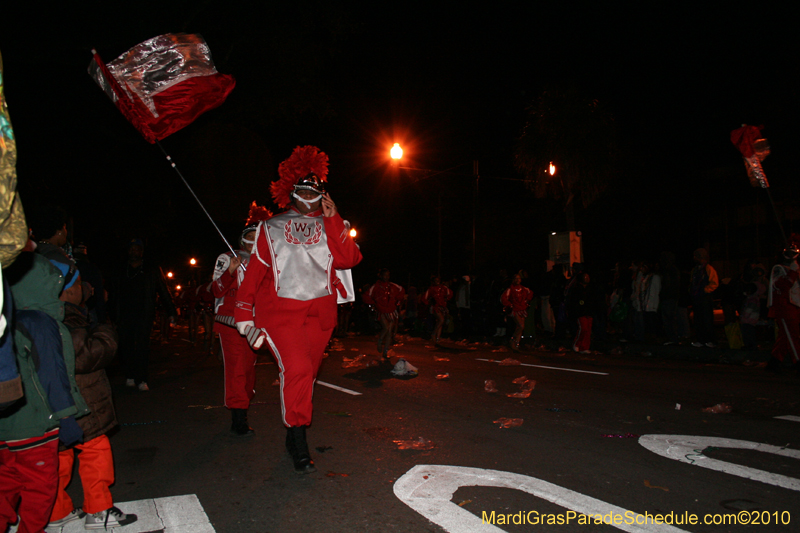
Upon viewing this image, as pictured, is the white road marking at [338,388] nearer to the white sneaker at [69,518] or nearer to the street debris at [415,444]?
the street debris at [415,444]

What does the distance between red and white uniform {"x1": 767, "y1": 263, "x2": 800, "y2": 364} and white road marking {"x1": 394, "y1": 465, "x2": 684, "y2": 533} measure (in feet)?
24.1

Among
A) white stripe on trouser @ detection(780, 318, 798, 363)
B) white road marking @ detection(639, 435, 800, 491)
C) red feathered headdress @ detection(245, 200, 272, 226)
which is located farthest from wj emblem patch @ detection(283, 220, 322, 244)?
white stripe on trouser @ detection(780, 318, 798, 363)

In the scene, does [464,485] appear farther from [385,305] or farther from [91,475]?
[385,305]

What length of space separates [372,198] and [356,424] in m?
31.5

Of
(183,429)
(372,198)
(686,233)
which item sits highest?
(372,198)

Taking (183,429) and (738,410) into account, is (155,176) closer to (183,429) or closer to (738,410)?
(183,429)

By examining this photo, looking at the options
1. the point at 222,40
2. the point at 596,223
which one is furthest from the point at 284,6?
the point at 596,223

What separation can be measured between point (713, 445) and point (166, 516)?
417 centimetres

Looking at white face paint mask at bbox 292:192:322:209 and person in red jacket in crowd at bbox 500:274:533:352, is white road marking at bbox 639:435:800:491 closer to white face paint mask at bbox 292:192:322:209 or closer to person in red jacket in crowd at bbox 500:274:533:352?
white face paint mask at bbox 292:192:322:209

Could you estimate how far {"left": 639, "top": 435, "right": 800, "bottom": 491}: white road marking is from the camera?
13.0 feet

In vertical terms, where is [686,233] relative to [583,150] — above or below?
below

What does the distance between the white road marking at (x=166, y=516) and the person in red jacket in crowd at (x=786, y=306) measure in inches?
361

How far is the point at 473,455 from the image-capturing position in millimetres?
4531

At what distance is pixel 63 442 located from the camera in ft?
9.79
